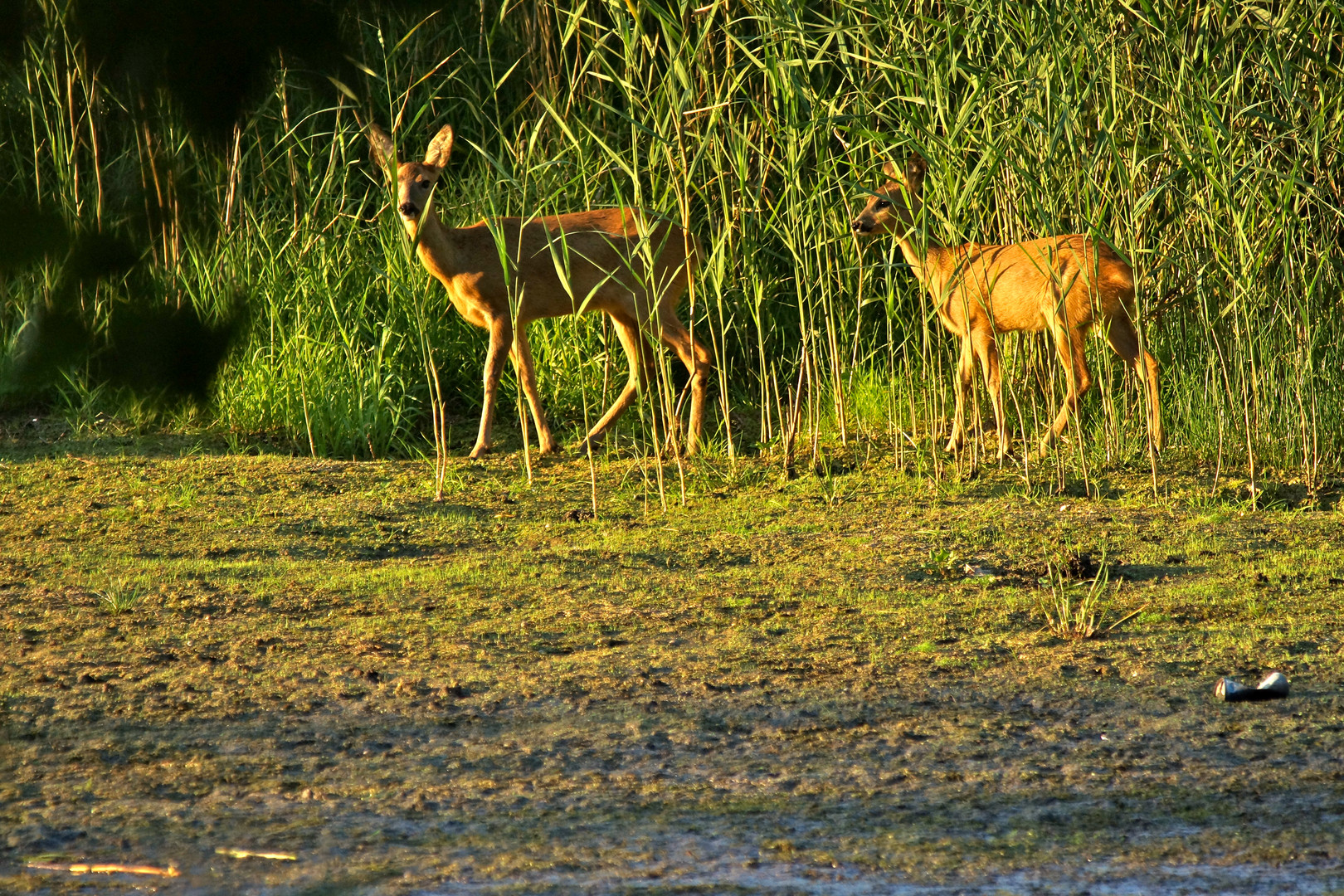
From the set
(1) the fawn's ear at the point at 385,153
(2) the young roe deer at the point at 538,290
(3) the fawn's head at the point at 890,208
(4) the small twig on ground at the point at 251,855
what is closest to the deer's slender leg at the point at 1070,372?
(3) the fawn's head at the point at 890,208

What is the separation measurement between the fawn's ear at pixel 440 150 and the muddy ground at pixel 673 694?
5.28 feet

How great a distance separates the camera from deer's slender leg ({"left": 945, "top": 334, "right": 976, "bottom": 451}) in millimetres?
5453

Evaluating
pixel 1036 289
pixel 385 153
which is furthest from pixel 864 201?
pixel 385 153

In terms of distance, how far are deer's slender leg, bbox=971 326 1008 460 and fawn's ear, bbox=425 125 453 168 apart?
7.20ft

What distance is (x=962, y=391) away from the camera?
20.0 ft

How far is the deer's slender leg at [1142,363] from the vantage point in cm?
557

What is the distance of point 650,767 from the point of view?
2.83 metres

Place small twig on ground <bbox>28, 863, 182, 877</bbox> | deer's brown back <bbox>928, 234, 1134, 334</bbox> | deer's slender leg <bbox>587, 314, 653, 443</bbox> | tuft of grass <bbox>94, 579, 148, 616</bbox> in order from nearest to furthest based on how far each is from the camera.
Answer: small twig on ground <bbox>28, 863, 182, 877</bbox> → tuft of grass <bbox>94, 579, 148, 616</bbox> → deer's brown back <bbox>928, 234, 1134, 334</bbox> → deer's slender leg <bbox>587, 314, 653, 443</bbox>

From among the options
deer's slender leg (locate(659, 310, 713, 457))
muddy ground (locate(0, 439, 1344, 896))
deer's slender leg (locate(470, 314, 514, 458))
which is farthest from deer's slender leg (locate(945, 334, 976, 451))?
deer's slender leg (locate(470, 314, 514, 458))

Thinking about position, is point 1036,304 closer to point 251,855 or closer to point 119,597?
point 119,597

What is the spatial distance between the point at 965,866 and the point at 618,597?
1.79m

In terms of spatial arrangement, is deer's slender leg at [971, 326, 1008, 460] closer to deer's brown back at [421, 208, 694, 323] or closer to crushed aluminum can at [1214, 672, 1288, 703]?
deer's brown back at [421, 208, 694, 323]

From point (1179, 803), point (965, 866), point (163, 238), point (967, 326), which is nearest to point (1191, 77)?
point (967, 326)

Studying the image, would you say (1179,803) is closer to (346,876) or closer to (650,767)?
(650,767)
